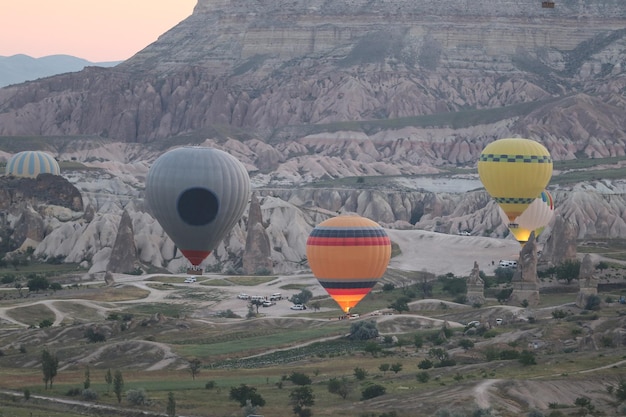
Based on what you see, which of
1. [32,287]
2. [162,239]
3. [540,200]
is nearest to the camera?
[32,287]

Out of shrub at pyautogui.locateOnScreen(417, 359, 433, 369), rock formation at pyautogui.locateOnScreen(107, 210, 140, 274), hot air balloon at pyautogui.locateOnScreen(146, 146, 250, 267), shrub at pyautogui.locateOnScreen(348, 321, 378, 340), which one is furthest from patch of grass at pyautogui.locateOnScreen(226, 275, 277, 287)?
shrub at pyautogui.locateOnScreen(417, 359, 433, 369)

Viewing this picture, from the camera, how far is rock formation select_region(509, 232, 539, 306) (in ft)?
404

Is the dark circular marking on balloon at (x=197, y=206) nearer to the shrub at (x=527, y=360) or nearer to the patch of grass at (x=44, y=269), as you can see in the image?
the shrub at (x=527, y=360)

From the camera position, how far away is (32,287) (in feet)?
459

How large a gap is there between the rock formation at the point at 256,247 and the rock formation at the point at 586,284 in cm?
4870

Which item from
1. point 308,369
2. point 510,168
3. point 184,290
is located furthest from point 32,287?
point 308,369

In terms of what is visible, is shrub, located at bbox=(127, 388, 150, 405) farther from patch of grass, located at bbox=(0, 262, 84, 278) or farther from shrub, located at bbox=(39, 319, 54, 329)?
patch of grass, located at bbox=(0, 262, 84, 278)

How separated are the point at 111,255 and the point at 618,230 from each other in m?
57.9

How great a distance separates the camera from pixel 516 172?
143 meters

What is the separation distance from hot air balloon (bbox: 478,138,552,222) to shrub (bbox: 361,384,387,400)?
2480 inches

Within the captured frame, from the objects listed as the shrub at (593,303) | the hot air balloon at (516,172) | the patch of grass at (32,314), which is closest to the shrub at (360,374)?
the shrub at (593,303)

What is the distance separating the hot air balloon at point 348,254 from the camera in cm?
11062

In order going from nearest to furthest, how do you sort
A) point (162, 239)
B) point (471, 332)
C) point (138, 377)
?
point (138, 377) → point (471, 332) → point (162, 239)

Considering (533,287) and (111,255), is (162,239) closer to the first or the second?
(111,255)
